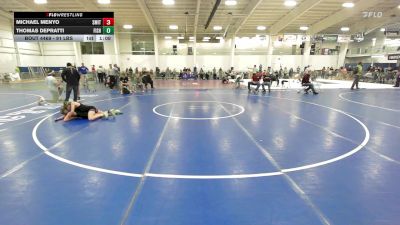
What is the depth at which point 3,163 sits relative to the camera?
14.3ft

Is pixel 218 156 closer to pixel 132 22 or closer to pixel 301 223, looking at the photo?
pixel 301 223

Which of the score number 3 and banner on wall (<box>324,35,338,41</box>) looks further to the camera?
banner on wall (<box>324,35,338,41</box>)

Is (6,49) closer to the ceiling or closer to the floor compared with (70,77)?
closer to the ceiling

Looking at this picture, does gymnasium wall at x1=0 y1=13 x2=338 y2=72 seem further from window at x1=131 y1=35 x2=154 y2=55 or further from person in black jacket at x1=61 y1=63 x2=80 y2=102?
person in black jacket at x1=61 y1=63 x2=80 y2=102

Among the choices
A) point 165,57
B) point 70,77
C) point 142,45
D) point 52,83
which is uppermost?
point 142,45

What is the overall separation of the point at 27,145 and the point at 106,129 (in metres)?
1.78

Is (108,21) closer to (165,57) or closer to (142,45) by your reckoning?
(165,57)

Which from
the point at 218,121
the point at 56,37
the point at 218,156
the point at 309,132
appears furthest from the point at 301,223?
the point at 56,37
